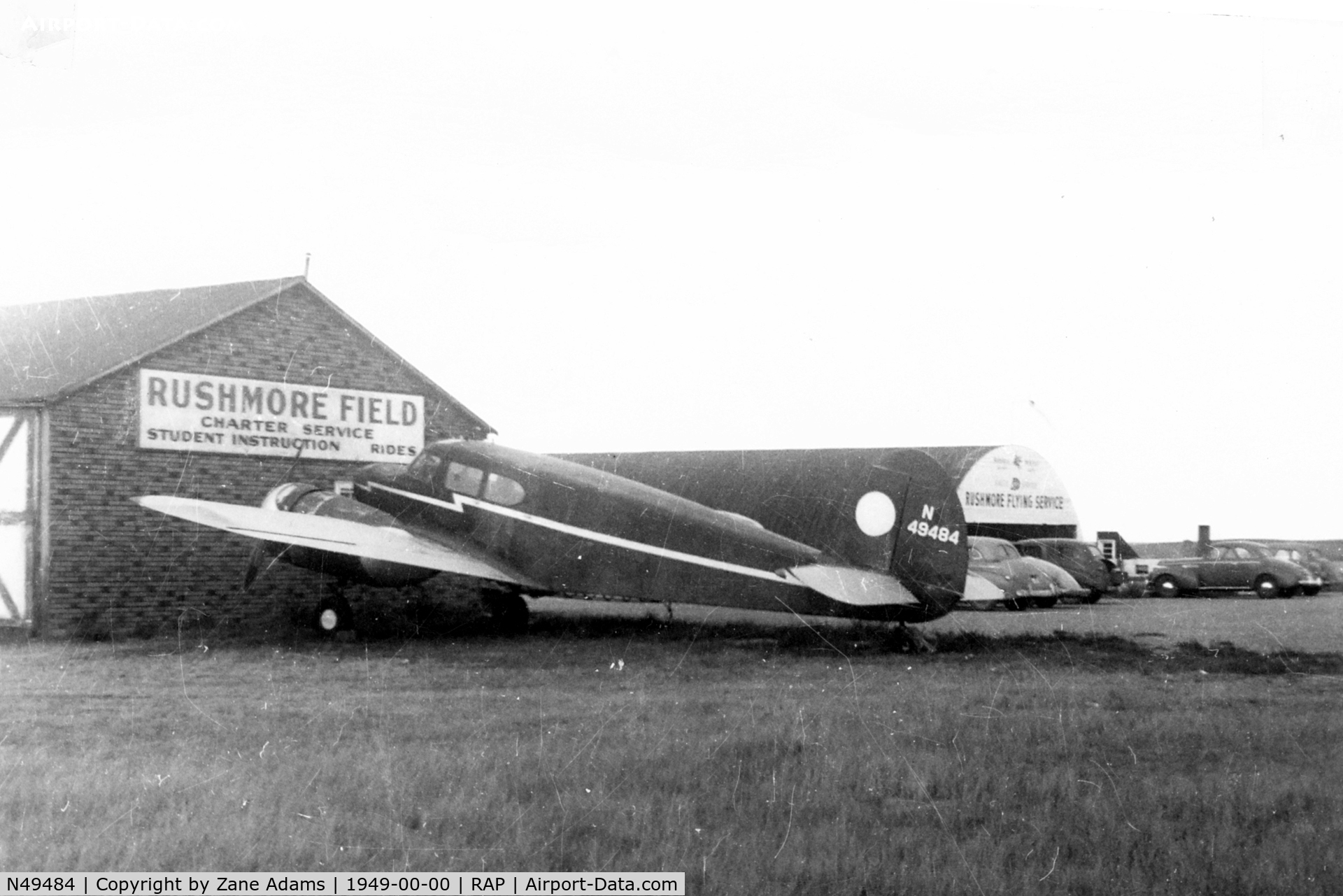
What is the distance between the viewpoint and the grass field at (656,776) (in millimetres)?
4191

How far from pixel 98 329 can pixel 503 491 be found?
3558 millimetres

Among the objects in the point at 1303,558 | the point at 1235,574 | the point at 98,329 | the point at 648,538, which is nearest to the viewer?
the point at 98,329

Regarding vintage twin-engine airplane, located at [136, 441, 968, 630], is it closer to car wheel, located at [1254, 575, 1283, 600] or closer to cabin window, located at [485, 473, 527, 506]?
cabin window, located at [485, 473, 527, 506]

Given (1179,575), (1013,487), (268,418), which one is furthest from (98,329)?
(1179,575)

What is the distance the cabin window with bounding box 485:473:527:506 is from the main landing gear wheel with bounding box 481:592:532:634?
2.76 feet

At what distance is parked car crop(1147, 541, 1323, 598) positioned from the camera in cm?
1822

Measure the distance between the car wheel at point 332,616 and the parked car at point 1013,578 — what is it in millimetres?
5320

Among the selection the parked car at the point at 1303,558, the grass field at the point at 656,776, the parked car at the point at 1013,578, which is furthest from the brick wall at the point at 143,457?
the parked car at the point at 1303,558

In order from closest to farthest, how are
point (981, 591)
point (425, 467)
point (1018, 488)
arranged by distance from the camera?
point (1018, 488)
point (425, 467)
point (981, 591)

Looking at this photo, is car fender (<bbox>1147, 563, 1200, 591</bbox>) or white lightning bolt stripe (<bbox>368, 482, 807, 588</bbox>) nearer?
white lightning bolt stripe (<bbox>368, 482, 807, 588</bbox>)

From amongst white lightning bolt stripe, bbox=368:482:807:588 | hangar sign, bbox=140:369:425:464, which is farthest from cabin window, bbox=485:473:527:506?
hangar sign, bbox=140:369:425:464

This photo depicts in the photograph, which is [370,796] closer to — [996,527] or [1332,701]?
[1332,701]

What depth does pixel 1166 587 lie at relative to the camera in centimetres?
2022

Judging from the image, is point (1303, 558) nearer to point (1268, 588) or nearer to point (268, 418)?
point (1268, 588)
